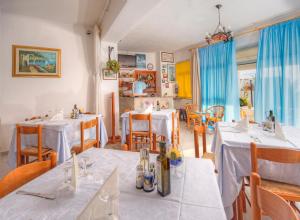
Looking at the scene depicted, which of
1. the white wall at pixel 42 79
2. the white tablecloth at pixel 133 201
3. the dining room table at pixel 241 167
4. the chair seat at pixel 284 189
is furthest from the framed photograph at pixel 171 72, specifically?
the white tablecloth at pixel 133 201

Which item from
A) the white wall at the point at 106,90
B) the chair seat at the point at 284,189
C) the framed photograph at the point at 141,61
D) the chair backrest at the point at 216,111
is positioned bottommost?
the chair seat at the point at 284,189

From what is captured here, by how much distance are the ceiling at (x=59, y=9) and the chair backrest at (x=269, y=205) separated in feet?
11.7

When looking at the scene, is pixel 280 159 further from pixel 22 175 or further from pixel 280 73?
pixel 280 73

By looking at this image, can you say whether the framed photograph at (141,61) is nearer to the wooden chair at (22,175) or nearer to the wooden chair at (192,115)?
the wooden chair at (192,115)

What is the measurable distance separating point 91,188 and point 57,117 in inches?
87.5

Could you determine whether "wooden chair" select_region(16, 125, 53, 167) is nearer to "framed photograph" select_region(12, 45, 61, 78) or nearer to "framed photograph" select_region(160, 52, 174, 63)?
"framed photograph" select_region(12, 45, 61, 78)

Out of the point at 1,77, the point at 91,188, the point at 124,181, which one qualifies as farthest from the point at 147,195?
the point at 1,77

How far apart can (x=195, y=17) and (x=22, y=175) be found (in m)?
4.11

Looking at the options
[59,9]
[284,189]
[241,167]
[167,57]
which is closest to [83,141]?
[241,167]

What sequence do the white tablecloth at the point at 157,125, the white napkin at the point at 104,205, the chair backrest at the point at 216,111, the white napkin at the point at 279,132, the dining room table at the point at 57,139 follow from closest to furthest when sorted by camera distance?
the white napkin at the point at 104,205
the white napkin at the point at 279,132
the dining room table at the point at 57,139
the white tablecloth at the point at 157,125
the chair backrest at the point at 216,111

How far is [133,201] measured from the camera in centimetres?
76

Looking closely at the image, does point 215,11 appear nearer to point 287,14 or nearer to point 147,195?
point 287,14

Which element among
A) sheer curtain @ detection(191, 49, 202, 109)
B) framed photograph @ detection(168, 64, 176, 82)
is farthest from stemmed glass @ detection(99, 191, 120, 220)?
framed photograph @ detection(168, 64, 176, 82)

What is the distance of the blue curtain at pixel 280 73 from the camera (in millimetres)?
3588
